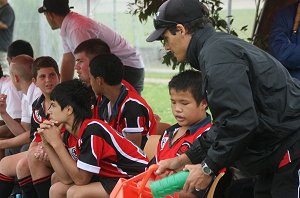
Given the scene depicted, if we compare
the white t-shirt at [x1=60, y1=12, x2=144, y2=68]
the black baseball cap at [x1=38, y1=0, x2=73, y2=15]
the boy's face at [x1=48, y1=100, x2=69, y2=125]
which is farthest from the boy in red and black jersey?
the black baseball cap at [x1=38, y1=0, x2=73, y2=15]

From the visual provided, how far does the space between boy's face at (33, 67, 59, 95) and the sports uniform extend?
111cm

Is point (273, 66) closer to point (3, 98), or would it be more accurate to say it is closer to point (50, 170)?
point (50, 170)

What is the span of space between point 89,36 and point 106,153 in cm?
203

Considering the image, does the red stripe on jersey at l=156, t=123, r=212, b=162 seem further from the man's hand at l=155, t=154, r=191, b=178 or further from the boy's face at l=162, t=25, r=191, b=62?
the boy's face at l=162, t=25, r=191, b=62

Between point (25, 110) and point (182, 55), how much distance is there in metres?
2.91

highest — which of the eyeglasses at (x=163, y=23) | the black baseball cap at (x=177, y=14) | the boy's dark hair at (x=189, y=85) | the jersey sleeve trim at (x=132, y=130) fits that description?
the black baseball cap at (x=177, y=14)

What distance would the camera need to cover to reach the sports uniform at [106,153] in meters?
3.81

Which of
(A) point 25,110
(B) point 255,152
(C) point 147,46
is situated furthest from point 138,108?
(C) point 147,46

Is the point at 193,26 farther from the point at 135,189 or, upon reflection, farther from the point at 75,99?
the point at 75,99

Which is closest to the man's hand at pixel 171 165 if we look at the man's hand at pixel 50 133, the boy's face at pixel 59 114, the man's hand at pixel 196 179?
the man's hand at pixel 196 179

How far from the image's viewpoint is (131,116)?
14.4 ft

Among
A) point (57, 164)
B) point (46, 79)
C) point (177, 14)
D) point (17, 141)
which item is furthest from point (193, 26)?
point (17, 141)

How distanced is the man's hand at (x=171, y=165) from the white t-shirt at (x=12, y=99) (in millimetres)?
2976

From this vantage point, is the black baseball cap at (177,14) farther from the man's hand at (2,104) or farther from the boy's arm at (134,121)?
the man's hand at (2,104)
